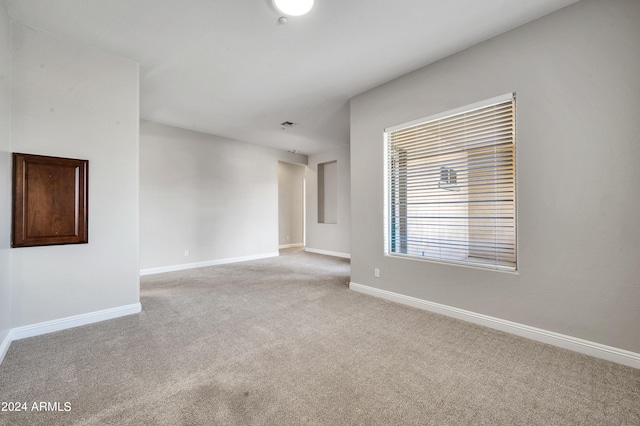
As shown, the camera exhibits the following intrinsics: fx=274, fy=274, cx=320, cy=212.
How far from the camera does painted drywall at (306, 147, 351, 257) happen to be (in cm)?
743

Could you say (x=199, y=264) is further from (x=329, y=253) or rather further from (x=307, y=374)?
(x=307, y=374)

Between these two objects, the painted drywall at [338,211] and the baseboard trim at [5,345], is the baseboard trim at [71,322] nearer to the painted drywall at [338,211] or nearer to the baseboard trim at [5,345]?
the baseboard trim at [5,345]

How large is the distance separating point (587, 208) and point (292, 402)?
2741mm

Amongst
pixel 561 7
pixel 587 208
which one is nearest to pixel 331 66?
pixel 561 7

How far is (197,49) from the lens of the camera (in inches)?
118

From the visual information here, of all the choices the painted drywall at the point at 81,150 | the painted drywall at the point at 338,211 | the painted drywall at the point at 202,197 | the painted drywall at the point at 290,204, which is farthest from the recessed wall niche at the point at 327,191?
the painted drywall at the point at 81,150

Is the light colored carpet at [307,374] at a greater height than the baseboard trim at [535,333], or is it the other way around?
the baseboard trim at [535,333]

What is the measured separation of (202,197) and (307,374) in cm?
494

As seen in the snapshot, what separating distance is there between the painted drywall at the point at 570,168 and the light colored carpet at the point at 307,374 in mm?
352

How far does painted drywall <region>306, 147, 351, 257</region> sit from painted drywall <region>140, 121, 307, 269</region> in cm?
135

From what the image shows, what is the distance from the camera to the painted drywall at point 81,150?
2633 millimetres

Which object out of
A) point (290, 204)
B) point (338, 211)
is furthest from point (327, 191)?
point (290, 204)

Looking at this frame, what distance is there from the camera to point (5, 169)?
7.87 feet

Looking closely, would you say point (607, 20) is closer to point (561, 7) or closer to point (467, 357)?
point (561, 7)
